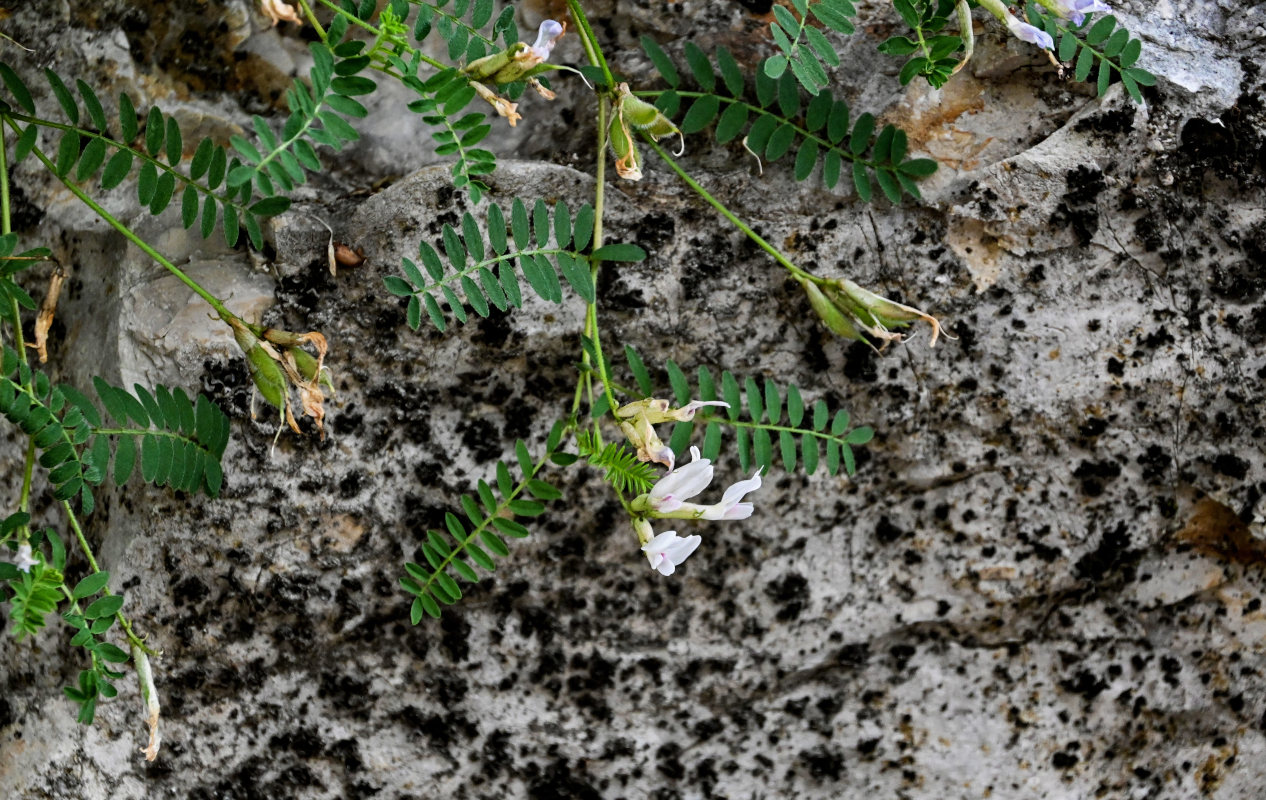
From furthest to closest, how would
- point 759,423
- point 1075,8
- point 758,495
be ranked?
point 758,495, point 759,423, point 1075,8

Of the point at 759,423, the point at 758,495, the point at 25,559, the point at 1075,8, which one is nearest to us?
the point at 25,559

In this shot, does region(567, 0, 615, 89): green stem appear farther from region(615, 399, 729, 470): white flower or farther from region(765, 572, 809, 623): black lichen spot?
region(765, 572, 809, 623): black lichen spot

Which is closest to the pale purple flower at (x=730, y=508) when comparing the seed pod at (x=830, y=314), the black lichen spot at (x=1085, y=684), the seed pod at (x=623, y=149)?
the seed pod at (x=830, y=314)

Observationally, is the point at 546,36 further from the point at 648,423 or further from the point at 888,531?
the point at 888,531

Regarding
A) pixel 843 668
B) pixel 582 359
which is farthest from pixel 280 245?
pixel 843 668

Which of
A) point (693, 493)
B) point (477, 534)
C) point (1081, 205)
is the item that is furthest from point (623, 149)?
point (1081, 205)

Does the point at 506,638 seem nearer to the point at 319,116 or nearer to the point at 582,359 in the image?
the point at 582,359

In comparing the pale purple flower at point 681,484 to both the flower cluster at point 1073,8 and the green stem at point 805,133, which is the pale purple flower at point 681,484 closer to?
the green stem at point 805,133

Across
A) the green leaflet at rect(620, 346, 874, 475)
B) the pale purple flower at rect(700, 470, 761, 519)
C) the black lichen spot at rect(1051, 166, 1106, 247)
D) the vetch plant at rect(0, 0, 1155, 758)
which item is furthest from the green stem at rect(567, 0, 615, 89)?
the black lichen spot at rect(1051, 166, 1106, 247)
